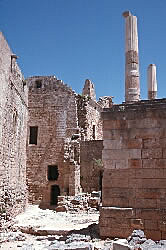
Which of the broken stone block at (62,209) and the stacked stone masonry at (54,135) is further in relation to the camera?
the stacked stone masonry at (54,135)

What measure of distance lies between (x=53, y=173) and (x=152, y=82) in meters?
9.02

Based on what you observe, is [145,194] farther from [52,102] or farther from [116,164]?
[52,102]

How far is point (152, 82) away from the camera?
15062 mm

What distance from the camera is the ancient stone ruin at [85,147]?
7.39m

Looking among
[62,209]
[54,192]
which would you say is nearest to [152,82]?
[62,209]

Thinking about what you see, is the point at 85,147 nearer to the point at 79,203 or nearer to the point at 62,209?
the point at 79,203

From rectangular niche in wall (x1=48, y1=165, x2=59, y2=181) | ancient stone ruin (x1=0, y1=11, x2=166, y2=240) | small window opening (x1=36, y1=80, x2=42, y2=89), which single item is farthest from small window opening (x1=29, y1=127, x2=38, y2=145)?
small window opening (x1=36, y1=80, x2=42, y2=89)

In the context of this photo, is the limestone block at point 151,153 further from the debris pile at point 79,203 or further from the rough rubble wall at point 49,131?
the rough rubble wall at point 49,131

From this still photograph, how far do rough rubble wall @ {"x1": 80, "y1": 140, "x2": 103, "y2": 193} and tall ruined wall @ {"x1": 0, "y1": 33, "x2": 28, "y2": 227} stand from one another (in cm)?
376

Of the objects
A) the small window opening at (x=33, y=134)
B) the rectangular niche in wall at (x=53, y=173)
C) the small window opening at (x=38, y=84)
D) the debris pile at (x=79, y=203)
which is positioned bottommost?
the debris pile at (x=79, y=203)

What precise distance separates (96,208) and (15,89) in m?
7.87

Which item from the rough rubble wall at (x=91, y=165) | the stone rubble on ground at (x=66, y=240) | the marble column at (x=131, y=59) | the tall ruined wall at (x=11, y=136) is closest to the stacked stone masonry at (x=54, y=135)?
the rough rubble wall at (x=91, y=165)

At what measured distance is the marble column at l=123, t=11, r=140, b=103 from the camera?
423 inches

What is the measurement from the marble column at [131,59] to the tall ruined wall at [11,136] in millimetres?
5384
